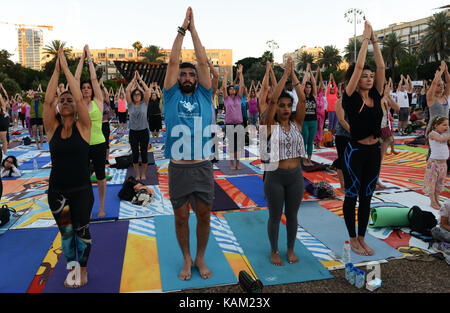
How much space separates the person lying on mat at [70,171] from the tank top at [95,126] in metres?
1.83

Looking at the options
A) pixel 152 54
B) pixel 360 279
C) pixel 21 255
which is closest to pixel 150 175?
pixel 21 255

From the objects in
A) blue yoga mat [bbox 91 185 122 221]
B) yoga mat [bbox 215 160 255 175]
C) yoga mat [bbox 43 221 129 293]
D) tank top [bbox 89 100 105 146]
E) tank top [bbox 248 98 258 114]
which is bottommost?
yoga mat [bbox 43 221 129 293]

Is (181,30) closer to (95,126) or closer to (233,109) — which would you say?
(95,126)

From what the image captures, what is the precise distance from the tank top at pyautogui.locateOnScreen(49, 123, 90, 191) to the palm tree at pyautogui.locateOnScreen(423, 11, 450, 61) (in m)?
59.4

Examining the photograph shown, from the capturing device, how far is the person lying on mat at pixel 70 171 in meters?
3.37

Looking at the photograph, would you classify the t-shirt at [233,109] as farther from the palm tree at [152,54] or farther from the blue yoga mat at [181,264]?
the palm tree at [152,54]

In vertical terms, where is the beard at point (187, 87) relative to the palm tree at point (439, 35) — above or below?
below

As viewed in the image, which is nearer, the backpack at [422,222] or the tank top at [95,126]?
the backpack at [422,222]

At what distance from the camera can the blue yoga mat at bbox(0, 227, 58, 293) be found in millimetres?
3609

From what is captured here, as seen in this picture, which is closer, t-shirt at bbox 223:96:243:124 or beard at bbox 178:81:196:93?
beard at bbox 178:81:196:93

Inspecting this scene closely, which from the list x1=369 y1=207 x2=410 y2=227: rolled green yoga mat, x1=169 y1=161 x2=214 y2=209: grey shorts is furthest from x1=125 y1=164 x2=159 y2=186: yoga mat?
x1=369 y1=207 x2=410 y2=227: rolled green yoga mat

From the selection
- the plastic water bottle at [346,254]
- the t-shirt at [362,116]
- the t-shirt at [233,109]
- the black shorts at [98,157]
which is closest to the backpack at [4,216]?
the black shorts at [98,157]

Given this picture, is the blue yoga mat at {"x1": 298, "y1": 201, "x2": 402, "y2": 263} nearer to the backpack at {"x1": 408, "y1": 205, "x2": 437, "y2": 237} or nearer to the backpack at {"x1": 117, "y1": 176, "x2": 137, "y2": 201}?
the backpack at {"x1": 408, "y1": 205, "x2": 437, "y2": 237}

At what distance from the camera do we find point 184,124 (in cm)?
346
